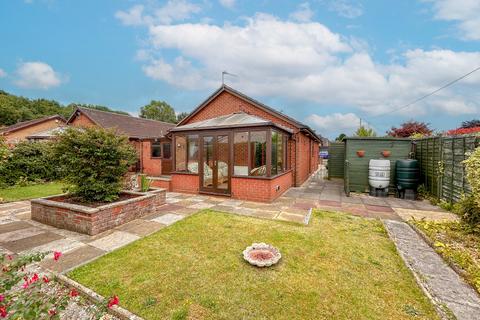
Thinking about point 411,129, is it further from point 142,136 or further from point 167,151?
point 142,136

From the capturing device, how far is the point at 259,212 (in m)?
6.35

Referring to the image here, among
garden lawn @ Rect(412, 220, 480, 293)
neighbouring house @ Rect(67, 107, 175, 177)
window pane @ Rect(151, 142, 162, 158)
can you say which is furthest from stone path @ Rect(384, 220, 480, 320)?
window pane @ Rect(151, 142, 162, 158)

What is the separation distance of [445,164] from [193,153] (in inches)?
348

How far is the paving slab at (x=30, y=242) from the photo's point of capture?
3.98 metres

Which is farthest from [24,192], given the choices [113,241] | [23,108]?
[23,108]

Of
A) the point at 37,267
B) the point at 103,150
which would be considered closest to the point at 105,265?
the point at 37,267

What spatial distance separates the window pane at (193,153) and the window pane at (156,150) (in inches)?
272

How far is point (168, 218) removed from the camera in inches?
226

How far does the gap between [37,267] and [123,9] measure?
10316mm

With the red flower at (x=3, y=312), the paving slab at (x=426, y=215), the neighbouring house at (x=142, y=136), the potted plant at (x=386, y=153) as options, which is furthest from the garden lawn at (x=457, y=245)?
the neighbouring house at (x=142, y=136)

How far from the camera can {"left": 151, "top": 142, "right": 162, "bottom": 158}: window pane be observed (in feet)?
49.3

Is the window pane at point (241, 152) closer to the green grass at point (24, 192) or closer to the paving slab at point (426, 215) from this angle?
the paving slab at point (426, 215)

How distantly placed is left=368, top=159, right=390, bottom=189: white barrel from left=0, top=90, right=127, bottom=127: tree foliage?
52063 millimetres

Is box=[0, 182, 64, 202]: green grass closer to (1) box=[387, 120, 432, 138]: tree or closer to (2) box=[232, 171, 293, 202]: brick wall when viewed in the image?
(2) box=[232, 171, 293, 202]: brick wall
